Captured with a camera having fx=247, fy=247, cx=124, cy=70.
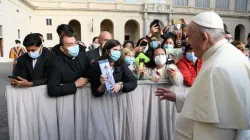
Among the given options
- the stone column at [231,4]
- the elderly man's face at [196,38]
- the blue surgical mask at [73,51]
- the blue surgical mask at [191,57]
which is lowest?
the blue surgical mask at [191,57]

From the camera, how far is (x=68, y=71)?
3.65 meters

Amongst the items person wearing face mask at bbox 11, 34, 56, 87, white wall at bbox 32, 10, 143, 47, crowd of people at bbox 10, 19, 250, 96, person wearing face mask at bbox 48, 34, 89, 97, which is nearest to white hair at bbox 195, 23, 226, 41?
crowd of people at bbox 10, 19, 250, 96

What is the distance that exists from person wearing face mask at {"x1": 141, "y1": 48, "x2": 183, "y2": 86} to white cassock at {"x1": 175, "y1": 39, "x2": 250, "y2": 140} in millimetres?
1909

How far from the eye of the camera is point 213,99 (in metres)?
1.95

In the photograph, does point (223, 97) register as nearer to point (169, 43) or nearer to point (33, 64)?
point (33, 64)

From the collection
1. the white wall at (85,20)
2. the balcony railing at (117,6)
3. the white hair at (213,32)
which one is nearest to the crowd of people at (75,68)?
the white hair at (213,32)

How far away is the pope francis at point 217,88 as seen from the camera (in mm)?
1941

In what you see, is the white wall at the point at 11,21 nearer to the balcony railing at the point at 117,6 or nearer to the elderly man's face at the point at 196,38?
the balcony railing at the point at 117,6

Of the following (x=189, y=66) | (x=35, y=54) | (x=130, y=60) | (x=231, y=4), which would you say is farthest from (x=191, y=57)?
(x=231, y=4)

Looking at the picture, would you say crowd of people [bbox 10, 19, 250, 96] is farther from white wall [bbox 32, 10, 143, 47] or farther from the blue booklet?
white wall [bbox 32, 10, 143, 47]

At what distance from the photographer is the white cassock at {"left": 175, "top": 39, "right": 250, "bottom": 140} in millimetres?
1938

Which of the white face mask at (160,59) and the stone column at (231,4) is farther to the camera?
the stone column at (231,4)

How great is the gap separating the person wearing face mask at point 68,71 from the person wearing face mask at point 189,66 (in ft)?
5.25

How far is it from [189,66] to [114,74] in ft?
4.40
